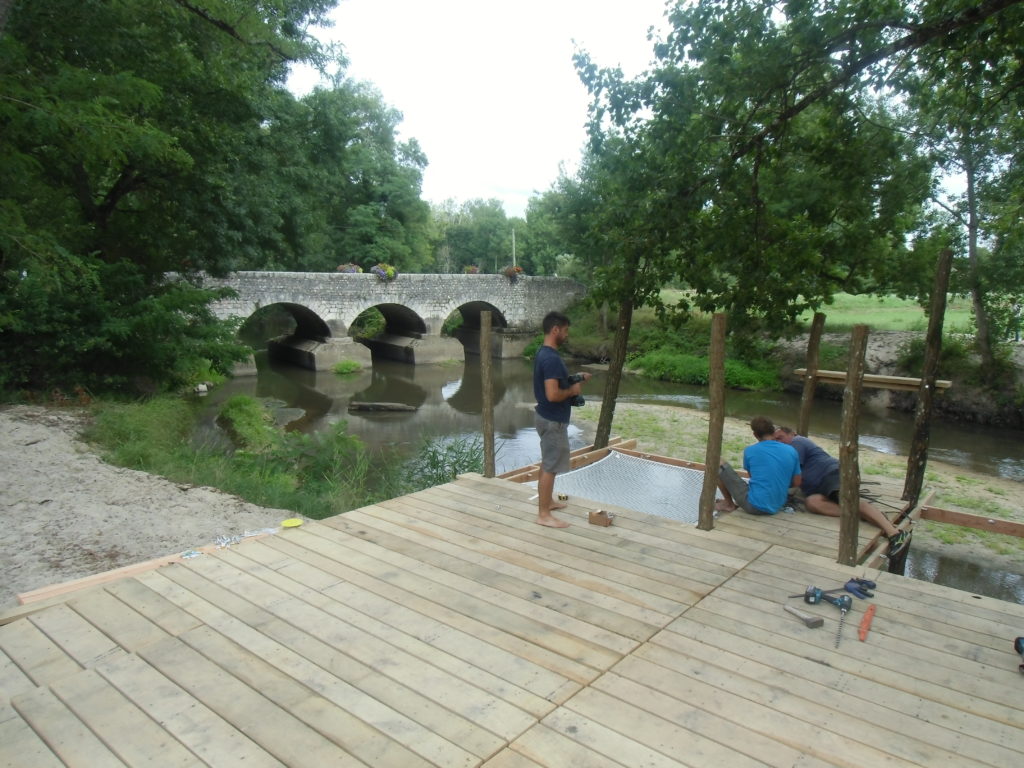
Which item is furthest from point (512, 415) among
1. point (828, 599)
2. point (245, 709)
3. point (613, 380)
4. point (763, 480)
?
point (245, 709)

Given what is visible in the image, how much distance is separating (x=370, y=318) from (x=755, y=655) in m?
31.0

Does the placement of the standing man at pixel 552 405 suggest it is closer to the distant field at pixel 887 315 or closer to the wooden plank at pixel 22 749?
the wooden plank at pixel 22 749

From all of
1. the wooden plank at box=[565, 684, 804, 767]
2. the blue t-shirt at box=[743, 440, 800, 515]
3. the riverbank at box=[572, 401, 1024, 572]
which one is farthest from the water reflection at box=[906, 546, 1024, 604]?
the wooden plank at box=[565, 684, 804, 767]

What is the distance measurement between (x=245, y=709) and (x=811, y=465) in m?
4.52

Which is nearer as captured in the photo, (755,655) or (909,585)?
(755,655)

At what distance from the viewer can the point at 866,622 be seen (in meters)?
3.37

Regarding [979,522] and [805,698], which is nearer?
[805,698]

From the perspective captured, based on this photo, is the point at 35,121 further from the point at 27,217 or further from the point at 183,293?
the point at 183,293

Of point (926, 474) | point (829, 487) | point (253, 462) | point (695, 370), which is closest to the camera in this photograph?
point (829, 487)

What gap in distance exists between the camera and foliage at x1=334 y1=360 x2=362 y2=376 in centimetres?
2464

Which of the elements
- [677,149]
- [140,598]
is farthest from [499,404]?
Result: [140,598]

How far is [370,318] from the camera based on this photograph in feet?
108

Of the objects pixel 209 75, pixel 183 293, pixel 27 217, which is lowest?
→ pixel 183 293

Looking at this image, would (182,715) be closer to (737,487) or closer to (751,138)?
(737,487)
